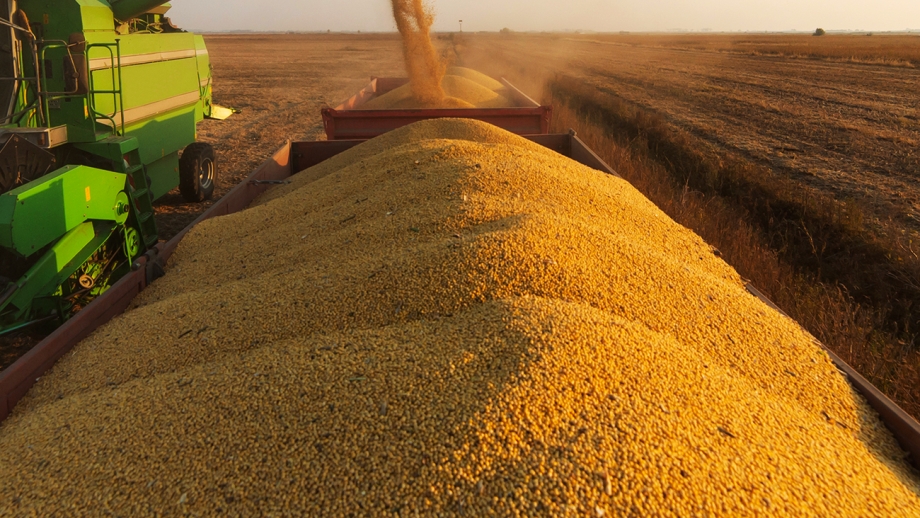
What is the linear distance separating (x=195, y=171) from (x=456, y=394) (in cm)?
539

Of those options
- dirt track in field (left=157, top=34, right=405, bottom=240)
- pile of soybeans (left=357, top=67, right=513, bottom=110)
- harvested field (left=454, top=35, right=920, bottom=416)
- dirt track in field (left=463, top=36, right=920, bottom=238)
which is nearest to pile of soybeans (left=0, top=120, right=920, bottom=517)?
harvested field (left=454, top=35, right=920, bottom=416)

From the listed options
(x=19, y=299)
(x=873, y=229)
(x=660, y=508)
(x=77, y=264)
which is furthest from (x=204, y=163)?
(x=873, y=229)

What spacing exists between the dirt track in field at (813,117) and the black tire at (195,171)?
7.08m

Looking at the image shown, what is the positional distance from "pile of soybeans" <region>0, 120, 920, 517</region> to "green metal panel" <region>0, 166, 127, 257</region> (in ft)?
1.85

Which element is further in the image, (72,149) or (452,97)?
(452,97)

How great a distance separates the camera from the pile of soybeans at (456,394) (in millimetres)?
1680

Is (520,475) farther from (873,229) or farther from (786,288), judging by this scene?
(873,229)

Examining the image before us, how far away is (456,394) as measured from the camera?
1.92 meters

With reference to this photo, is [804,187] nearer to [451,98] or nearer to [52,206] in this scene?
[451,98]

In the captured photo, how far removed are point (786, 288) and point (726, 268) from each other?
4.26 ft

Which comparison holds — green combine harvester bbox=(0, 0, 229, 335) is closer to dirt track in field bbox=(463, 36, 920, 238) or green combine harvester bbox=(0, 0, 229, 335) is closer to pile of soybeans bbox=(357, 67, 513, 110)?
pile of soybeans bbox=(357, 67, 513, 110)

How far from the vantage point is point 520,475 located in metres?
1.62

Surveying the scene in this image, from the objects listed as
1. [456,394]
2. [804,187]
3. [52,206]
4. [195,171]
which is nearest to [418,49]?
[195,171]

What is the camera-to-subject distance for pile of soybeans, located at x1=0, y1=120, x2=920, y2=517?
5.51 feet
